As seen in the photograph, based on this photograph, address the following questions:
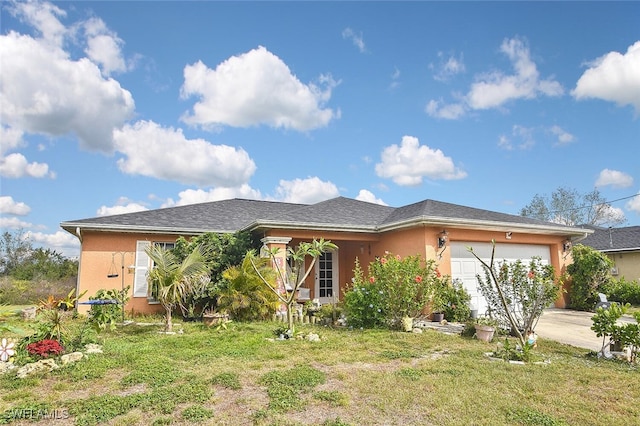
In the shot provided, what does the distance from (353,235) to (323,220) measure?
1.33 metres

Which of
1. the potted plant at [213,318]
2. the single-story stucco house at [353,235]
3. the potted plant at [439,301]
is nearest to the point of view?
the potted plant at [213,318]

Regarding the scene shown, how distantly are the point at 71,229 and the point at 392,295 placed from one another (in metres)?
10.4

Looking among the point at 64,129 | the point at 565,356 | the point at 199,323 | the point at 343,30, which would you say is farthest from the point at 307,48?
the point at 565,356

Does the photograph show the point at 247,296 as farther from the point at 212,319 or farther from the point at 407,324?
the point at 407,324

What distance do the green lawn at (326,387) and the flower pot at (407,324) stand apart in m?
1.74

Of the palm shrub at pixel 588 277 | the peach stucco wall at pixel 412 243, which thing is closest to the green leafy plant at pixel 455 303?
the peach stucco wall at pixel 412 243

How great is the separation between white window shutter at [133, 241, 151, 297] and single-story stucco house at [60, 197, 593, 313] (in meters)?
0.03

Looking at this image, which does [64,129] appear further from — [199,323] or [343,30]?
[343,30]

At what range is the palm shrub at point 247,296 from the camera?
1050 cm

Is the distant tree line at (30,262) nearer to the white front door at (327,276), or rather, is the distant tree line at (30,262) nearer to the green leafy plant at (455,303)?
the white front door at (327,276)

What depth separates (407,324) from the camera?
9.05 metres

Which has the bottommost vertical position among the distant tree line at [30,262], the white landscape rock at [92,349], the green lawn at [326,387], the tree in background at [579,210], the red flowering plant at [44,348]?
the green lawn at [326,387]

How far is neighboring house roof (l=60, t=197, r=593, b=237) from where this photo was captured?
11.7 m

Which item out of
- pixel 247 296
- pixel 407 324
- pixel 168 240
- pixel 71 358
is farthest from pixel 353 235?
pixel 71 358
